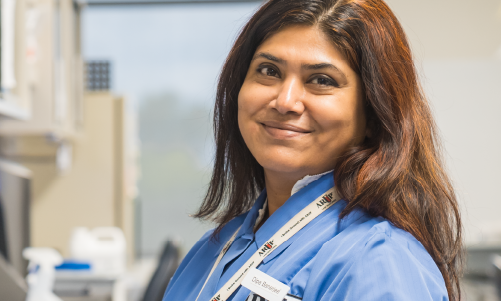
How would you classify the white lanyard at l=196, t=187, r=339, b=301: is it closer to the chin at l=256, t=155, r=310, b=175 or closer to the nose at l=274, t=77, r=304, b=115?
the chin at l=256, t=155, r=310, b=175

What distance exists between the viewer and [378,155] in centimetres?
78

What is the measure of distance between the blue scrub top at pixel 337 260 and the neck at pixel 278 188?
50 millimetres

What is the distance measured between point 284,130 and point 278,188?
16 cm

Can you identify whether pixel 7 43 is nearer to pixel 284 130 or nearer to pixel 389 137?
pixel 284 130

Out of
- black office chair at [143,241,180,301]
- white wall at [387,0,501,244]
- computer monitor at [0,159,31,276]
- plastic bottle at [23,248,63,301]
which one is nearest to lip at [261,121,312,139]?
computer monitor at [0,159,31,276]

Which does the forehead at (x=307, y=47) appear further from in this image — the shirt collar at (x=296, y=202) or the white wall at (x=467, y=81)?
the white wall at (x=467, y=81)

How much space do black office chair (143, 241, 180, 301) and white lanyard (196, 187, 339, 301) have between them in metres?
1.27

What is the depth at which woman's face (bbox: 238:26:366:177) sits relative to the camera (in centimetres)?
79

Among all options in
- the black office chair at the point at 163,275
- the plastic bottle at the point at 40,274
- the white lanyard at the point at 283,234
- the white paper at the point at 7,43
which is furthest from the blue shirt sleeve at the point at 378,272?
the black office chair at the point at 163,275

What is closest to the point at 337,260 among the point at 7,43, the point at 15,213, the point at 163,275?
the point at 15,213

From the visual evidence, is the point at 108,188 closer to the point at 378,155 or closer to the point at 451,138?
the point at 451,138

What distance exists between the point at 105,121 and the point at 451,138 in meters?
2.30

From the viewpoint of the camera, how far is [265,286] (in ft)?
2.34

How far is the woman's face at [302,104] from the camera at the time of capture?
2.59 ft
